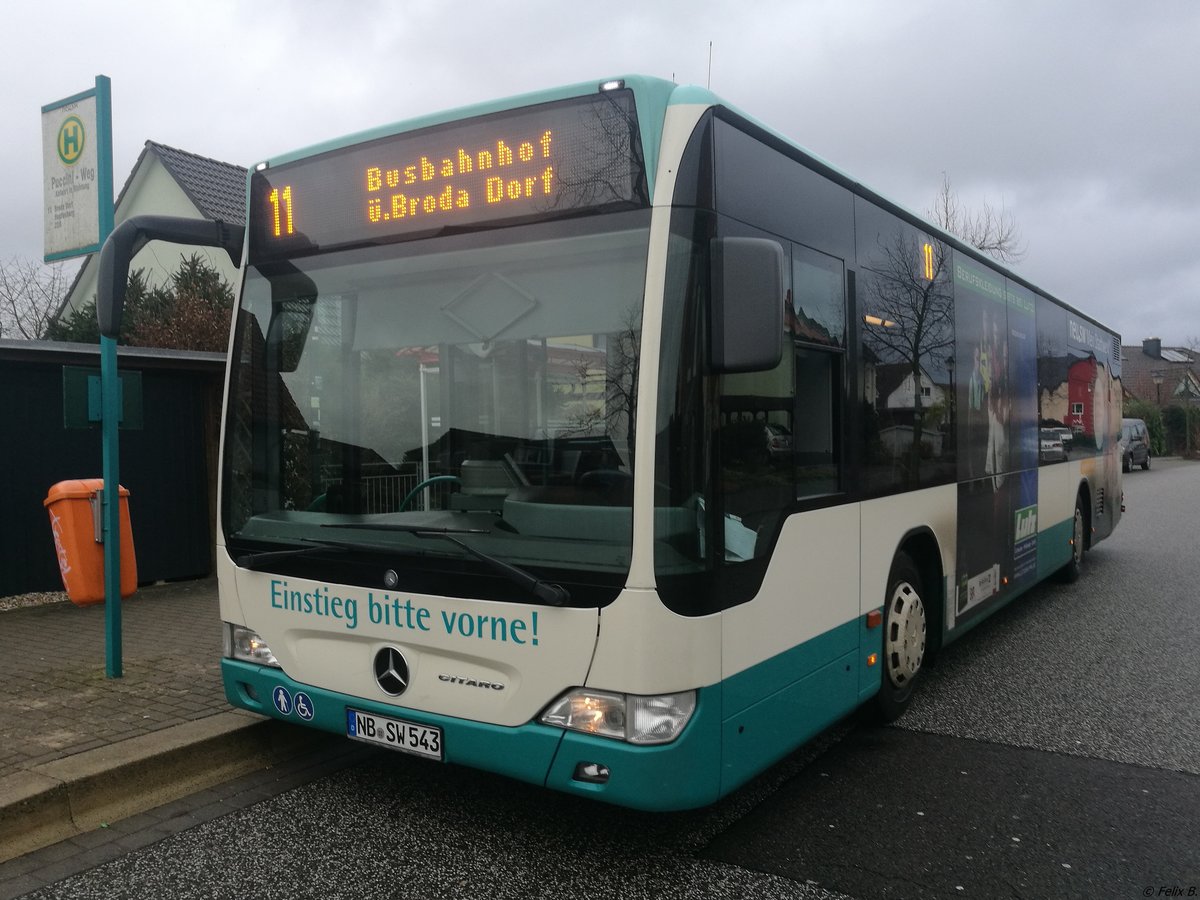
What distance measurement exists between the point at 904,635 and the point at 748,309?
8.74 ft

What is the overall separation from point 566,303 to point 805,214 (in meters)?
1.30

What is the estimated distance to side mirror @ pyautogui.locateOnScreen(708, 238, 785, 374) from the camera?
10.5 ft

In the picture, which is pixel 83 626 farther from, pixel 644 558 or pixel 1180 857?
pixel 1180 857

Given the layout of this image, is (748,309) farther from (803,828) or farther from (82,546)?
(82,546)

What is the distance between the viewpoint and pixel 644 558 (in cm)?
318

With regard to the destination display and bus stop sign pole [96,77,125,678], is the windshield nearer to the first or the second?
the destination display

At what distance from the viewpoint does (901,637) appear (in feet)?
16.8

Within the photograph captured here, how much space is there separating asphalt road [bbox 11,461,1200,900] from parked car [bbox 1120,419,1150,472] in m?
33.4

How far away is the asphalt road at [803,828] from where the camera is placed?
3.52 meters

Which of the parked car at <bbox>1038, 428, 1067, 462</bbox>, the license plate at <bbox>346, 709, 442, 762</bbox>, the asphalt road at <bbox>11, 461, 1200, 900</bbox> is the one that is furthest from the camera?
the parked car at <bbox>1038, 428, 1067, 462</bbox>

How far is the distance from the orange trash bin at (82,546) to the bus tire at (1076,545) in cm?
814

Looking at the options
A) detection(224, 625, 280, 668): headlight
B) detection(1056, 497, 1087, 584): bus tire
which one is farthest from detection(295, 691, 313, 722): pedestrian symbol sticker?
detection(1056, 497, 1087, 584): bus tire

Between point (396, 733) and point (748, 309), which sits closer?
point (748, 309)

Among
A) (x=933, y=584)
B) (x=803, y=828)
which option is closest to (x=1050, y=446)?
(x=933, y=584)
